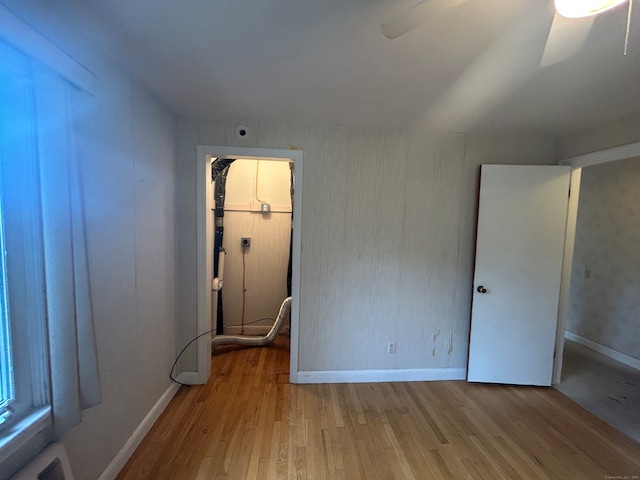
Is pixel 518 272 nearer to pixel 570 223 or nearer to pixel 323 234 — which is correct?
pixel 570 223

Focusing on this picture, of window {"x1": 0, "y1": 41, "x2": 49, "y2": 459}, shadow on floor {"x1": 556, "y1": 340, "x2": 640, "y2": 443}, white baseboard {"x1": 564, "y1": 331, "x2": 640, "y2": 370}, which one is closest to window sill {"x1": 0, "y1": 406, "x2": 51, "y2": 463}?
window {"x1": 0, "y1": 41, "x2": 49, "y2": 459}

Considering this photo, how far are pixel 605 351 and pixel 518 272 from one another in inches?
81.5

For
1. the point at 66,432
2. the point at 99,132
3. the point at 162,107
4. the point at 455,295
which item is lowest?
the point at 66,432

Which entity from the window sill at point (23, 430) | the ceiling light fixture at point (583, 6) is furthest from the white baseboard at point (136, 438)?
the ceiling light fixture at point (583, 6)

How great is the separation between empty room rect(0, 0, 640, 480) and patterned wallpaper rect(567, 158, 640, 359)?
1.2 inches

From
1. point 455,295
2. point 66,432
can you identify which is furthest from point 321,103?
point 66,432

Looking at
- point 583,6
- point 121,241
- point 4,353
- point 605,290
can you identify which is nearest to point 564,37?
point 583,6

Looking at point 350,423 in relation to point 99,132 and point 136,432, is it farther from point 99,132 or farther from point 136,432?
point 99,132

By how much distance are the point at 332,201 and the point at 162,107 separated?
59.3 inches

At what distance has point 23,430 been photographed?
1.01 metres

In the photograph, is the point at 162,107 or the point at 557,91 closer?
the point at 557,91

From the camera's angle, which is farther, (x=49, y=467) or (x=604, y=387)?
(x=604, y=387)

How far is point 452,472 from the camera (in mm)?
1626

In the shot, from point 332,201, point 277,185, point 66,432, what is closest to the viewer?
point 66,432
